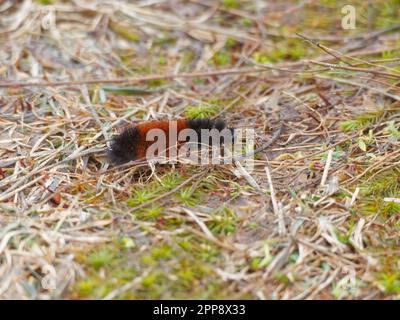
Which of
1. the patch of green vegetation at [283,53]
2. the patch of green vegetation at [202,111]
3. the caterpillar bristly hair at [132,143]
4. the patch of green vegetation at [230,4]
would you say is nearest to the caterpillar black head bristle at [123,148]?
the caterpillar bristly hair at [132,143]

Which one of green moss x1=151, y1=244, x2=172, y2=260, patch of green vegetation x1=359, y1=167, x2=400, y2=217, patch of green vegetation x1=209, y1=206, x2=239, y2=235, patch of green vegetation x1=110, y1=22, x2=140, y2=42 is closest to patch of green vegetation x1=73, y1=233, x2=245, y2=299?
green moss x1=151, y1=244, x2=172, y2=260

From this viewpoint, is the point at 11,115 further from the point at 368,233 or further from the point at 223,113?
the point at 368,233

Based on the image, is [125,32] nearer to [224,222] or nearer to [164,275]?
[224,222]

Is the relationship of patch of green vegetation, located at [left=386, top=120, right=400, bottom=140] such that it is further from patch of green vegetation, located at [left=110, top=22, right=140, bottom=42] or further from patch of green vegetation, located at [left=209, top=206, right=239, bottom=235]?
patch of green vegetation, located at [left=110, top=22, right=140, bottom=42]

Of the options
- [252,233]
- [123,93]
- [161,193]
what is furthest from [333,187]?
[123,93]

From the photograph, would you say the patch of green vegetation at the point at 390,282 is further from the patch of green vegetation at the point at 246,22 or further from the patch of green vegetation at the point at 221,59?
the patch of green vegetation at the point at 246,22

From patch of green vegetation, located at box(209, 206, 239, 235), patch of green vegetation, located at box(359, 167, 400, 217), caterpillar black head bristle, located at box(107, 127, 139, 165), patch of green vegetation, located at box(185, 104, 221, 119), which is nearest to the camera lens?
patch of green vegetation, located at box(209, 206, 239, 235)

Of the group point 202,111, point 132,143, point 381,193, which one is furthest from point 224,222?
point 202,111
